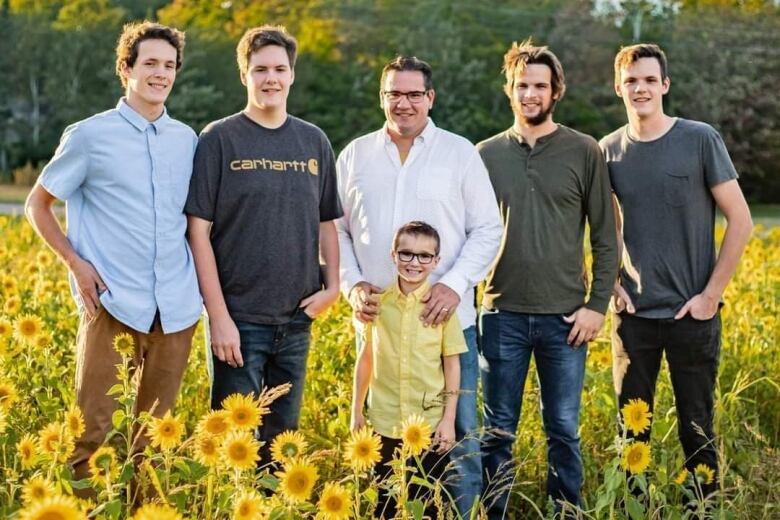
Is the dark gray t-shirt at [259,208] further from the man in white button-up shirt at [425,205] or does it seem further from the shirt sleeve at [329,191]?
the man in white button-up shirt at [425,205]

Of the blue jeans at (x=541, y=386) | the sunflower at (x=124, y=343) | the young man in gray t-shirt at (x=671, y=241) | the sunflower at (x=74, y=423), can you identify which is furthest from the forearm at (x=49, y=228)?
the young man in gray t-shirt at (x=671, y=241)

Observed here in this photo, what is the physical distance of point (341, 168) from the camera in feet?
13.1

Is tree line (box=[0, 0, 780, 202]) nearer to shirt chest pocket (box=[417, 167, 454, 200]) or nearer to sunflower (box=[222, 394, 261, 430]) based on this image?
shirt chest pocket (box=[417, 167, 454, 200])

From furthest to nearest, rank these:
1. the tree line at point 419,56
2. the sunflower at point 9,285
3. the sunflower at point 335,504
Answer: the tree line at point 419,56 → the sunflower at point 9,285 → the sunflower at point 335,504

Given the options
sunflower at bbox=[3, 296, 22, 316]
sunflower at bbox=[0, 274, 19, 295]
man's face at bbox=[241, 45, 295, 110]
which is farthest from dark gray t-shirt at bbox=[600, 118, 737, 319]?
sunflower at bbox=[0, 274, 19, 295]

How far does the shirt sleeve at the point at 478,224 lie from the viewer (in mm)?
3717

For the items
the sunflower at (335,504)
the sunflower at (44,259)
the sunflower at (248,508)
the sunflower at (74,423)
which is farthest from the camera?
the sunflower at (44,259)

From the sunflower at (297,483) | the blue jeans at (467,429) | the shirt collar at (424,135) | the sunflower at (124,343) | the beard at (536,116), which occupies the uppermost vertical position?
the beard at (536,116)

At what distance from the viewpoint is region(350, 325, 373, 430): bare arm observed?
372 centimetres

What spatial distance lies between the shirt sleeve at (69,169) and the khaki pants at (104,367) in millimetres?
426

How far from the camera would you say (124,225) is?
3.51m

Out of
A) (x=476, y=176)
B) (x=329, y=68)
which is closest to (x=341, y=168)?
(x=476, y=176)

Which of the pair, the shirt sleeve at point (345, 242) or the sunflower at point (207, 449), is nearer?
the sunflower at point (207, 449)

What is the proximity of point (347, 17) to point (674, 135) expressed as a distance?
35.1 m
